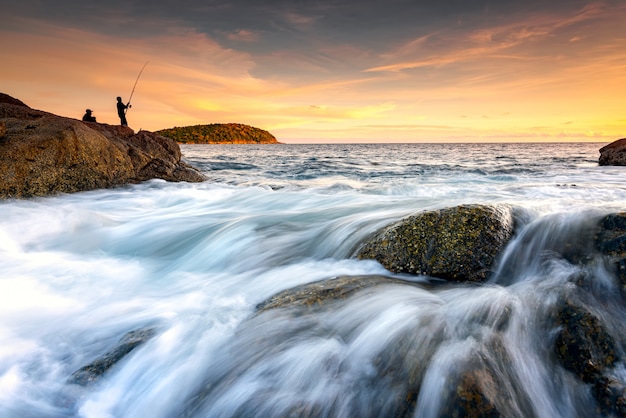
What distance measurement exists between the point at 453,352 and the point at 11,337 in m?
3.69

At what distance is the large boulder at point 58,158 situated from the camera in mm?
7508

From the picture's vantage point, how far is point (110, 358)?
110 inches

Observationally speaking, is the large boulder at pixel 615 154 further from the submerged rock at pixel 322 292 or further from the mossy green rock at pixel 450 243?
the submerged rock at pixel 322 292

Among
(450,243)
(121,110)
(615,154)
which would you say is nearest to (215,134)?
(121,110)

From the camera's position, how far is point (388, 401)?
2164 millimetres

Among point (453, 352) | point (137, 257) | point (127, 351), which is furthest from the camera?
point (137, 257)

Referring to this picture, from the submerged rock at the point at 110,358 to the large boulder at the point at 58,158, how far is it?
620cm

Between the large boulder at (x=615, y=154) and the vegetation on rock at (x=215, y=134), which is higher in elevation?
the vegetation on rock at (x=215, y=134)

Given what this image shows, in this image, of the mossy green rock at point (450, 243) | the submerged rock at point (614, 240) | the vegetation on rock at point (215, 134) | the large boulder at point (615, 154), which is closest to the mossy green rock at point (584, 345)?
the submerged rock at point (614, 240)

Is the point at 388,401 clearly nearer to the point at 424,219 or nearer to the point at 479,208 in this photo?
the point at 424,219

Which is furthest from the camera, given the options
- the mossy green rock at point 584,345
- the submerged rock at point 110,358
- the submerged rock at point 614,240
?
the submerged rock at point 614,240

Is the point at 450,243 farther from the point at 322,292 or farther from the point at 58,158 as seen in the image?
the point at 58,158

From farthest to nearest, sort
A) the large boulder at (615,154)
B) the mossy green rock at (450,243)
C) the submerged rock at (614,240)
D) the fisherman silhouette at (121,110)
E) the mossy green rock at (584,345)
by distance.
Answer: the large boulder at (615,154), the fisherman silhouette at (121,110), the mossy green rock at (450,243), the submerged rock at (614,240), the mossy green rock at (584,345)

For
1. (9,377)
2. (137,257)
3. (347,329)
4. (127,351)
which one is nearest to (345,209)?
(137,257)
